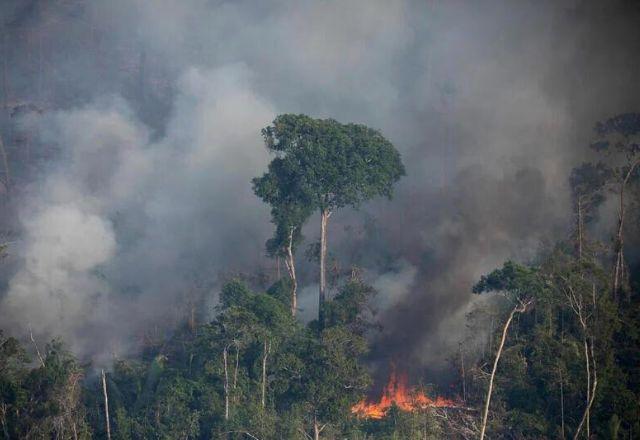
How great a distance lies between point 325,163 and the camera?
43719mm

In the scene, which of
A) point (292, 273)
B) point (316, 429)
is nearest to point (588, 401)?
point (316, 429)

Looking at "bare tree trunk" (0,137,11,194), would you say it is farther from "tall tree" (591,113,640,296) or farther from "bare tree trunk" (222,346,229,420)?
"tall tree" (591,113,640,296)

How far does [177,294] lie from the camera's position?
5009 centimetres

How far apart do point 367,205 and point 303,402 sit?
84.3 ft

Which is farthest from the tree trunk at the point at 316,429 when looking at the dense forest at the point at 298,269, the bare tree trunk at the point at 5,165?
the bare tree trunk at the point at 5,165

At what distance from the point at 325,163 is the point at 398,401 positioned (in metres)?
12.4

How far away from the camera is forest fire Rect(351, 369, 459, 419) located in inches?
1474

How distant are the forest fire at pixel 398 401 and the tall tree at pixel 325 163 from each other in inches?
216

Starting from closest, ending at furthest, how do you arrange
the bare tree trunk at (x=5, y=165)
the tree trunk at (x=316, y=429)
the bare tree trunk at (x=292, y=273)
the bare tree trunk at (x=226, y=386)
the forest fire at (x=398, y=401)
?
the tree trunk at (x=316, y=429), the bare tree trunk at (x=226, y=386), the forest fire at (x=398, y=401), the bare tree trunk at (x=292, y=273), the bare tree trunk at (x=5, y=165)

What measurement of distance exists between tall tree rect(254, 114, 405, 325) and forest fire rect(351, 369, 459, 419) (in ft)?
18.0

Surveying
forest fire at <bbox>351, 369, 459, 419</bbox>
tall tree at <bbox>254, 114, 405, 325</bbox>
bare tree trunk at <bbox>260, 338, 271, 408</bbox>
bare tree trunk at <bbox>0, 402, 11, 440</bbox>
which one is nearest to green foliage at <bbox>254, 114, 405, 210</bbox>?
tall tree at <bbox>254, 114, 405, 325</bbox>

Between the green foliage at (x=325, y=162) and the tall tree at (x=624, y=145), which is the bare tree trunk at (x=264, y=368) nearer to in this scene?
the green foliage at (x=325, y=162)

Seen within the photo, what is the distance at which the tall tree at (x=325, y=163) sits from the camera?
4384 cm

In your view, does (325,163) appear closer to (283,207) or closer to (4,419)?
(283,207)
